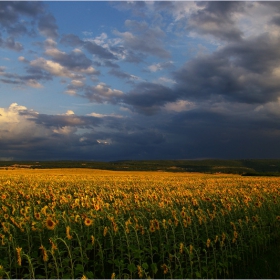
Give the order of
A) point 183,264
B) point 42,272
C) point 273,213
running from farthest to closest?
point 273,213 < point 183,264 < point 42,272

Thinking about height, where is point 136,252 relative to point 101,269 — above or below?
above

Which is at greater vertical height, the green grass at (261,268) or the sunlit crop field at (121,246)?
the sunlit crop field at (121,246)

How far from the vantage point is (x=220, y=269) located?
9.12 m

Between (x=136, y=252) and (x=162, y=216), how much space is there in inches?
188

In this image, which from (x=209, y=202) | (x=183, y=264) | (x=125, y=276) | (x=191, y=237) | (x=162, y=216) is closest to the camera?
(x=125, y=276)

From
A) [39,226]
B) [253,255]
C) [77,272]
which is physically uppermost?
[39,226]

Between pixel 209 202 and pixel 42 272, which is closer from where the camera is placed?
pixel 42 272

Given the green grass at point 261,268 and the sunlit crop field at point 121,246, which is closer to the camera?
the sunlit crop field at point 121,246

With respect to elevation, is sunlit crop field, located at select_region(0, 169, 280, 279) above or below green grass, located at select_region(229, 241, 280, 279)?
above

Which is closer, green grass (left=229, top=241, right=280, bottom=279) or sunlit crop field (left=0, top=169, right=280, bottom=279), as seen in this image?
sunlit crop field (left=0, top=169, right=280, bottom=279)

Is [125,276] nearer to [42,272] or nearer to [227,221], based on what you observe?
[42,272]

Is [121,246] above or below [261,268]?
above

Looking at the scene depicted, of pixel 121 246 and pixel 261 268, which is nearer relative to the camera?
pixel 121 246

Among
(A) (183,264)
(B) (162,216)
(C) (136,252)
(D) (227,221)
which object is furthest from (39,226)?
(D) (227,221)
